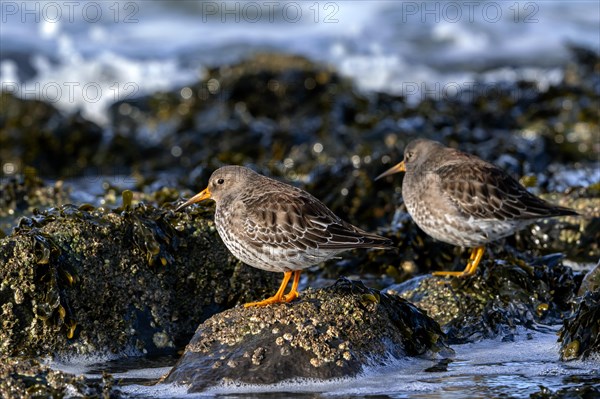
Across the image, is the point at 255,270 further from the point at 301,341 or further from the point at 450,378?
the point at 450,378

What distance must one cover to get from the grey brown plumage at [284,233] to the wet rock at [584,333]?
1.09 metres

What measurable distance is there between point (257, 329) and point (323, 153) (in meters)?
5.64

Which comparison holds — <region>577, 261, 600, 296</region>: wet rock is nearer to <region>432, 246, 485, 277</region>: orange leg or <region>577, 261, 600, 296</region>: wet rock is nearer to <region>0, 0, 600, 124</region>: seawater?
<region>432, 246, 485, 277</region>: orange leg

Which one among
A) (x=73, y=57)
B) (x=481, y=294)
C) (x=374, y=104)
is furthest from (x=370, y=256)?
(x=73, y=57)

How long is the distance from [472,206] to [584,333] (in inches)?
56.6

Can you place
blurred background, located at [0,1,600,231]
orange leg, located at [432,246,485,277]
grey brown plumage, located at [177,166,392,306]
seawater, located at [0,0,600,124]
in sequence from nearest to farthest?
grey brown plumage, located at [177,166,392,306]
orange leg, located at [432,246,485,277]
blurred background, located at [0,1,600,231]
seawater, located at [0,0,600,124]

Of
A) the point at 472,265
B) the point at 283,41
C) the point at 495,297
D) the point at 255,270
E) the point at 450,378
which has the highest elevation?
the point at 283,41

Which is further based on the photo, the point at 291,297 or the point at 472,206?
the point at 472,206

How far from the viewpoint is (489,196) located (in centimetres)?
605

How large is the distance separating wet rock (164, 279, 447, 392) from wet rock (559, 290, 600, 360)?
81 centimetres


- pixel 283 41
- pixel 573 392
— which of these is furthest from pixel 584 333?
pixel 283 41

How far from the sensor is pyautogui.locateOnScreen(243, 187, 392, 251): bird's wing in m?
5.00

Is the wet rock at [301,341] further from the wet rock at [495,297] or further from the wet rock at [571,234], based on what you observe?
the wet rock at [571,234]

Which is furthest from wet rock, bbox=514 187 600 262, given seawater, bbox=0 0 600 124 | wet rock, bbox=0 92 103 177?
seawater, bbox=0 0 600 124
